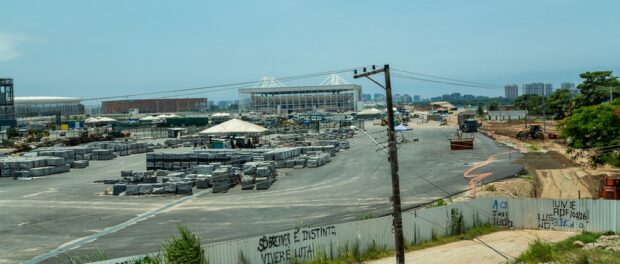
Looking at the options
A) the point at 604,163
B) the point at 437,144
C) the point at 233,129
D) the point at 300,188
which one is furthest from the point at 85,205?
the point at 437,144

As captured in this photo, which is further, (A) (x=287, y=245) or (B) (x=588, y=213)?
(B) (x=588, y=213)

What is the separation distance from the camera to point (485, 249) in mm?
21766

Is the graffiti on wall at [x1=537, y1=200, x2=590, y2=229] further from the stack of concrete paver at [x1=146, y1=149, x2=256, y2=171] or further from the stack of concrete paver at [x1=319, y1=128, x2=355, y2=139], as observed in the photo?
the stack of concrete paver at [x1=319, y1=128, x2=355, y2=139]

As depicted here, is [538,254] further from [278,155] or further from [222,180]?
[278,155]

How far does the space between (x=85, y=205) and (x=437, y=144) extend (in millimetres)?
43084

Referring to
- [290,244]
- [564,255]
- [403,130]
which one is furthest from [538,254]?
[403,130]

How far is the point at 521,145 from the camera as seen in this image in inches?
2377

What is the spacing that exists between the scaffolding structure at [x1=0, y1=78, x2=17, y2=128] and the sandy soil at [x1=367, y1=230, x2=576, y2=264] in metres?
124

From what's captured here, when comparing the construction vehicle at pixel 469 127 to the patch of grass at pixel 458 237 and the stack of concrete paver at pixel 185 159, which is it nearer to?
the stack of concrete paver at pixel 185 159

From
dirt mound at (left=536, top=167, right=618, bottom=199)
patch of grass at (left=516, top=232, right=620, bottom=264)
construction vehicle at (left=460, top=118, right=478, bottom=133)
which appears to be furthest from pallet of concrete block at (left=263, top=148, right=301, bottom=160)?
construction vehicle at (left=460, top=118, right=478, bottom=133)

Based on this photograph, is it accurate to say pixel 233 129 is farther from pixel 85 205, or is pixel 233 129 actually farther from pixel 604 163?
pixel 604 163

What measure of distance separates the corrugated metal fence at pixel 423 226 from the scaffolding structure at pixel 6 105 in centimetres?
12347

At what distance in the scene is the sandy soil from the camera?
66.6 feet

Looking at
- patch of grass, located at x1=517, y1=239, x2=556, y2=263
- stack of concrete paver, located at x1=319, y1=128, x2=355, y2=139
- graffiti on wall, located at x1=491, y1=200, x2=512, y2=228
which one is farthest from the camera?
stack of concrete paver, located at x1=319, y1=128, x2=355, y2=139
